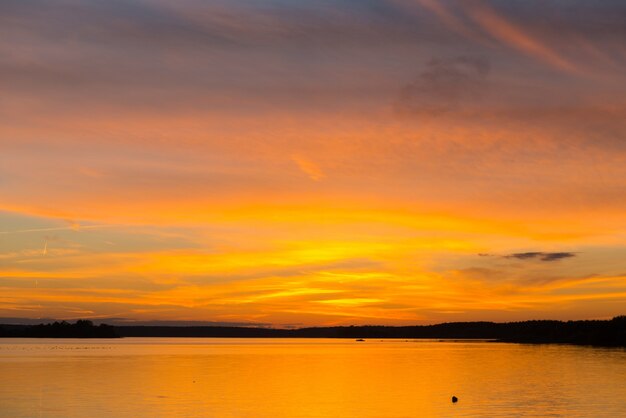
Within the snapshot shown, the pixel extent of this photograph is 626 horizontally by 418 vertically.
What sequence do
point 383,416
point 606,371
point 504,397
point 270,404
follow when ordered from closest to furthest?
point 383,416 → point 270,404 → point 504,397 → point 606,371

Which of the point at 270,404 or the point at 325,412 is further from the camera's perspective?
the point at 270,404

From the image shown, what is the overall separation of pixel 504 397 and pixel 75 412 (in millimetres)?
33364

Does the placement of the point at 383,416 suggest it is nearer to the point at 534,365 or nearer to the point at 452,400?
the point at 452,400

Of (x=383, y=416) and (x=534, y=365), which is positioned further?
(x=534, y=365)

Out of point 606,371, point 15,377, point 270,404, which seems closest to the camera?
point 270,404

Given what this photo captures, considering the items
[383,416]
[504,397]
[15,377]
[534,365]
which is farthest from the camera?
[534,365]

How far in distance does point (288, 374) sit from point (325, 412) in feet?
132

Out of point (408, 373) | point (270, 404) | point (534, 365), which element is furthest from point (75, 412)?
point (534, 365)

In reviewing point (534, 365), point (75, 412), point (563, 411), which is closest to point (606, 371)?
point (534, 365)

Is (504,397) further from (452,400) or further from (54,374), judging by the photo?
(54,374)

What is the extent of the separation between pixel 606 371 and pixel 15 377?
66185 millimetres

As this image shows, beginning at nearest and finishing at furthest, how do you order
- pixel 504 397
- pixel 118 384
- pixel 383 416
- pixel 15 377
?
pixel 383 416, pixel 504 397, pixel 118 384, pixel 15 377

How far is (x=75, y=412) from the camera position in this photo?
54.7m

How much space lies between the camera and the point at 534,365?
110m
